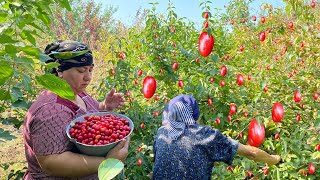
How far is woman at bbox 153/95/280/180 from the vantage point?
5.63 feet

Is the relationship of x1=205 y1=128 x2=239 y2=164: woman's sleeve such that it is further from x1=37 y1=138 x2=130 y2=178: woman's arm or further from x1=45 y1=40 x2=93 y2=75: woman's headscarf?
x1=45 y1=40 x2=93 y2=75: woman's headscarf

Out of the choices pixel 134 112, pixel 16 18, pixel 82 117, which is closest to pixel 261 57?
pixel 134 112

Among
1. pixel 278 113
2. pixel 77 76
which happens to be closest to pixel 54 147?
pixel 77 76

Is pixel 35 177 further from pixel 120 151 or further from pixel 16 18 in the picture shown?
pixel 16 18

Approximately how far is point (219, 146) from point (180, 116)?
0.25m

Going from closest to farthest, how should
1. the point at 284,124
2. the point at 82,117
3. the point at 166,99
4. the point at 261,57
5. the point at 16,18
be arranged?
the point at 16,18, the point at 82,117, the point at 284,124, the point at 166,99, the point at 261,57

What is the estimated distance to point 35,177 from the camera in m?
1.29

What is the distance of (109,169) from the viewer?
15.1 inches

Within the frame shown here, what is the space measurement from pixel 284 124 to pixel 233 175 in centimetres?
53

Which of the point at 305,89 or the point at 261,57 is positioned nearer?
the point at 305,89

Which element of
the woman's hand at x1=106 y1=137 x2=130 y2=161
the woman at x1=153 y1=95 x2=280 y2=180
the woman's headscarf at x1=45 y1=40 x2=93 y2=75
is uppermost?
the woman's headscarf at x1=45 y1=40 x2=93 y2=75

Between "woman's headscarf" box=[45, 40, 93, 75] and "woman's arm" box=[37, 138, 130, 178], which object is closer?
"woman's arm" box=[37, 138, 130, 178]

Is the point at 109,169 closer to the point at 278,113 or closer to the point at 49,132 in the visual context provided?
the point at 49,132

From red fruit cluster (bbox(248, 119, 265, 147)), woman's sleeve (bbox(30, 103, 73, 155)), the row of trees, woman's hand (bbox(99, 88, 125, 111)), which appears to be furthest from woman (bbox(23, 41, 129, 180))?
red fruit cluster (bbox(248, 119, 265, 147))
